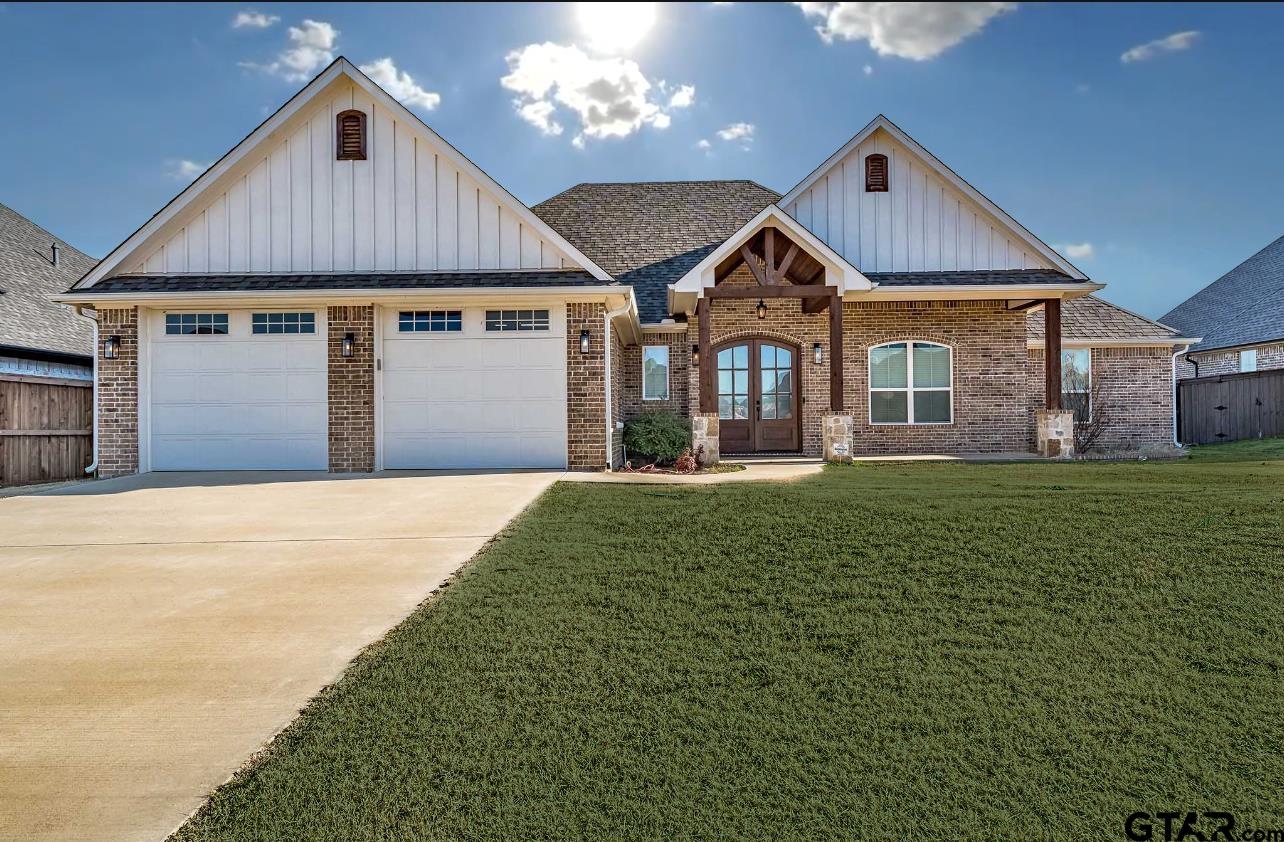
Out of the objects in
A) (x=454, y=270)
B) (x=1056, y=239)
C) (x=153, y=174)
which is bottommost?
(x=454, y=270)

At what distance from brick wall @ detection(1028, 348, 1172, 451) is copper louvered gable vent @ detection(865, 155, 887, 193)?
6286 mm

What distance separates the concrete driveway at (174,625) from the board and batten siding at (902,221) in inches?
389

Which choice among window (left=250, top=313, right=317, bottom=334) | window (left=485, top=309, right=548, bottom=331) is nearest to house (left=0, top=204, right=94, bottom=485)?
window (left=250, top=313, right=317, bottom=334)

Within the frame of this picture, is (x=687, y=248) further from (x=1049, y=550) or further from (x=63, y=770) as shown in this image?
(x=63, y=770)

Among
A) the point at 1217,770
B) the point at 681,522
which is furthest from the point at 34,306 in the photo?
the point at 1217,770

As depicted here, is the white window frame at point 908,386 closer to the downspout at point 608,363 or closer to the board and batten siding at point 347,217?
the downspout at point 608,363

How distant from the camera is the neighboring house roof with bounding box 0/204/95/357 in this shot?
47.8 feet

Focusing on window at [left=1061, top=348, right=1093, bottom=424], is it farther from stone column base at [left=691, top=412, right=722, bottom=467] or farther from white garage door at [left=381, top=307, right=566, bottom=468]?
white garage door at [left=381, top=307, right=566, bottom=468]

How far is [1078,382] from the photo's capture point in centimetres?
1658

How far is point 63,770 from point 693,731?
238 centimetres

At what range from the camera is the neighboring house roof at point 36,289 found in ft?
47.8

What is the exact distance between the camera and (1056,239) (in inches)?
590

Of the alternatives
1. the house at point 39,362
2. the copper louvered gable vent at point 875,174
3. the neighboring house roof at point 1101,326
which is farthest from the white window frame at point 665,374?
the house at point 39,362

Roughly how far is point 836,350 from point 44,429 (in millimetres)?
13375
